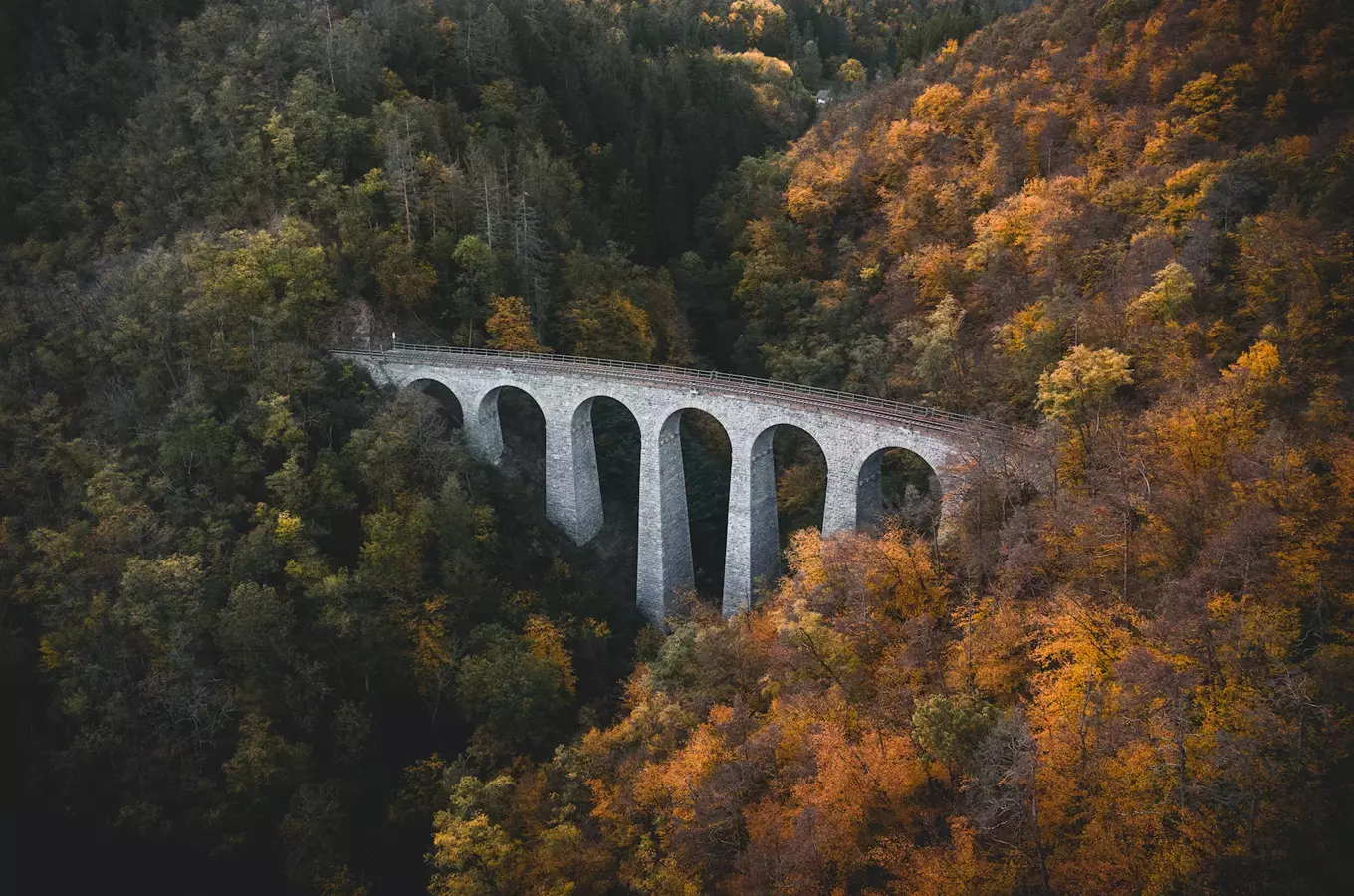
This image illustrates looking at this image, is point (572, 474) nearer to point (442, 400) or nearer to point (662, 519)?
point (662, 519)

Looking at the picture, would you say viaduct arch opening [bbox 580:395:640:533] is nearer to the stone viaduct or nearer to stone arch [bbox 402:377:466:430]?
the stone viaduct

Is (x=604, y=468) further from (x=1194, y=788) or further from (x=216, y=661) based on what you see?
(x=1194, y=788)

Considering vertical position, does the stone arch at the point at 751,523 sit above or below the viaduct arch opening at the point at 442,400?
below

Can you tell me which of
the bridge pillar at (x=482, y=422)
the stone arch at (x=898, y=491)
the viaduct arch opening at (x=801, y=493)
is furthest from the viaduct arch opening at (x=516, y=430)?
the stone arch at (x=898, y=491)

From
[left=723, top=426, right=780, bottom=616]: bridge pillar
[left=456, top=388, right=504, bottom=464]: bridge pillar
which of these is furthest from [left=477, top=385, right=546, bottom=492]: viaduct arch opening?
[left=723, top=426, right=780, bottom=616]: bridge pillar

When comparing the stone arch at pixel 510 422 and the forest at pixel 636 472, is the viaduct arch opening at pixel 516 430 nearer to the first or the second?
the stone arch at pixel 510 422

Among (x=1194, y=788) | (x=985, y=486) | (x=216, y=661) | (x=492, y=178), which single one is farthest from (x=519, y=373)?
(x=1194, y=788)
